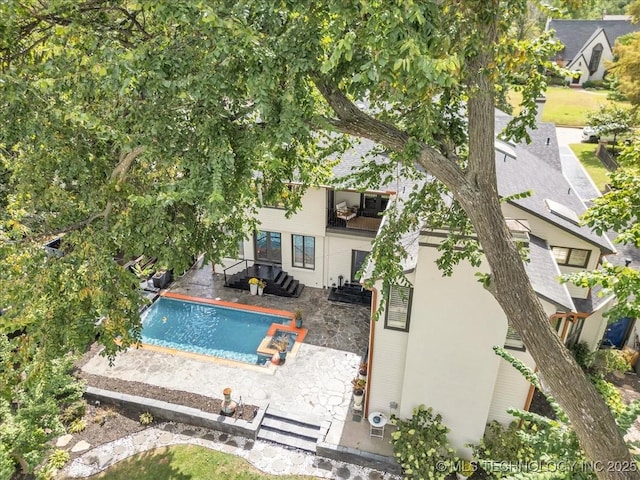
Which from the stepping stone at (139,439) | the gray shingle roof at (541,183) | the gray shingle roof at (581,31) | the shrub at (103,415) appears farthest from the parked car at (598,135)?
the shrub at (103,415)

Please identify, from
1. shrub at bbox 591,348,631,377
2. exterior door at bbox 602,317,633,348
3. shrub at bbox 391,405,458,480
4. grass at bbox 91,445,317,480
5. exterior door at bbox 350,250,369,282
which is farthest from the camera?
exterior door at bbox 350,250,369,282

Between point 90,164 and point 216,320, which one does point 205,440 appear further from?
point 90,164

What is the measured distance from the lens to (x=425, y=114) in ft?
20.6

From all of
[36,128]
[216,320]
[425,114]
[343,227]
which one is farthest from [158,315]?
[425,114]

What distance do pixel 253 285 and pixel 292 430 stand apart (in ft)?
23.7

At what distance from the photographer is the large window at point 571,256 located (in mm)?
13047

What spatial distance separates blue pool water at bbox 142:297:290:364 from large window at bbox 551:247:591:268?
985 cm

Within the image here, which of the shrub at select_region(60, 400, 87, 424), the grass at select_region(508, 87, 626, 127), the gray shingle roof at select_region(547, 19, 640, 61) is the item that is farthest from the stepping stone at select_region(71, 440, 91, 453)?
the gray shingle roof at select_region(547, 19, 640, 61)

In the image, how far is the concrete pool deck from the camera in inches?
477

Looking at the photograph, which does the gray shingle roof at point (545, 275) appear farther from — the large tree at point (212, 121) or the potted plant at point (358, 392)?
the potted plant at point (358, 392)

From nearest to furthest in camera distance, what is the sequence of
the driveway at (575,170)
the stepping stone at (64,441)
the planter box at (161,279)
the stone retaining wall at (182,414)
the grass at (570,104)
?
the stepping stone at (64,441), the stone retaining wall at (182,414), the planter box at (161,279), the driveway at (575,170), the grass at (570,104)

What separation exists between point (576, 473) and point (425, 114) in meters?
5.64

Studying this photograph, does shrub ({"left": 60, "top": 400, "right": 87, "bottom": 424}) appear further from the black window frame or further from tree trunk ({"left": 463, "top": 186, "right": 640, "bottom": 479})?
the black window frame

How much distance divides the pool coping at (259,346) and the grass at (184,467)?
3.26 metres
